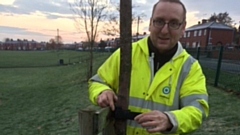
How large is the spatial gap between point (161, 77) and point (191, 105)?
0.27m

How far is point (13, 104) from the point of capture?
12.7 metres

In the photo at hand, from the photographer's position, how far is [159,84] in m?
1.65

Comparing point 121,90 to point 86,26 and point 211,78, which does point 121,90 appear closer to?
point 211,78

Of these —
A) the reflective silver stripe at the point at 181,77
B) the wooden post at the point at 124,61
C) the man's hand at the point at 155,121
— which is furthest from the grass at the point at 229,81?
the man's hand at the point at 155,121

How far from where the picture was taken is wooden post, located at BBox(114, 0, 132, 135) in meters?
1.51

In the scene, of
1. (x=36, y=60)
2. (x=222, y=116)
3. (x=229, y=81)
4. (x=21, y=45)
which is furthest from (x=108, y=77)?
(x=21, y=45)

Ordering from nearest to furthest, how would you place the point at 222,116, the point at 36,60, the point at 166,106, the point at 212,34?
the point at 166,106 → the point at 222,116 → the point at 212,34 → the point at 36,60

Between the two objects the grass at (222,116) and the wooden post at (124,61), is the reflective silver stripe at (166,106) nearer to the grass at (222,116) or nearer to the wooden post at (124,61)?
the wooden post at (124,61)

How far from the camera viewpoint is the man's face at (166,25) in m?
1.59

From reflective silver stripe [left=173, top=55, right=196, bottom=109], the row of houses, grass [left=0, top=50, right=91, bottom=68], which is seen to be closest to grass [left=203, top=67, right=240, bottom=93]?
reflective silver stripe [left=173, top=55, right=196, bottom=109]

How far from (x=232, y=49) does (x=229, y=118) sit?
453 centimetres

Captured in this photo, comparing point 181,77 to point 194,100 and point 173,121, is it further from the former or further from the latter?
point 173,121

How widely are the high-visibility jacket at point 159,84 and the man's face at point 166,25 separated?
102 mm

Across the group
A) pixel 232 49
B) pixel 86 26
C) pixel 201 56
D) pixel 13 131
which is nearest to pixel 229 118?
Answer: pixel 232 49
